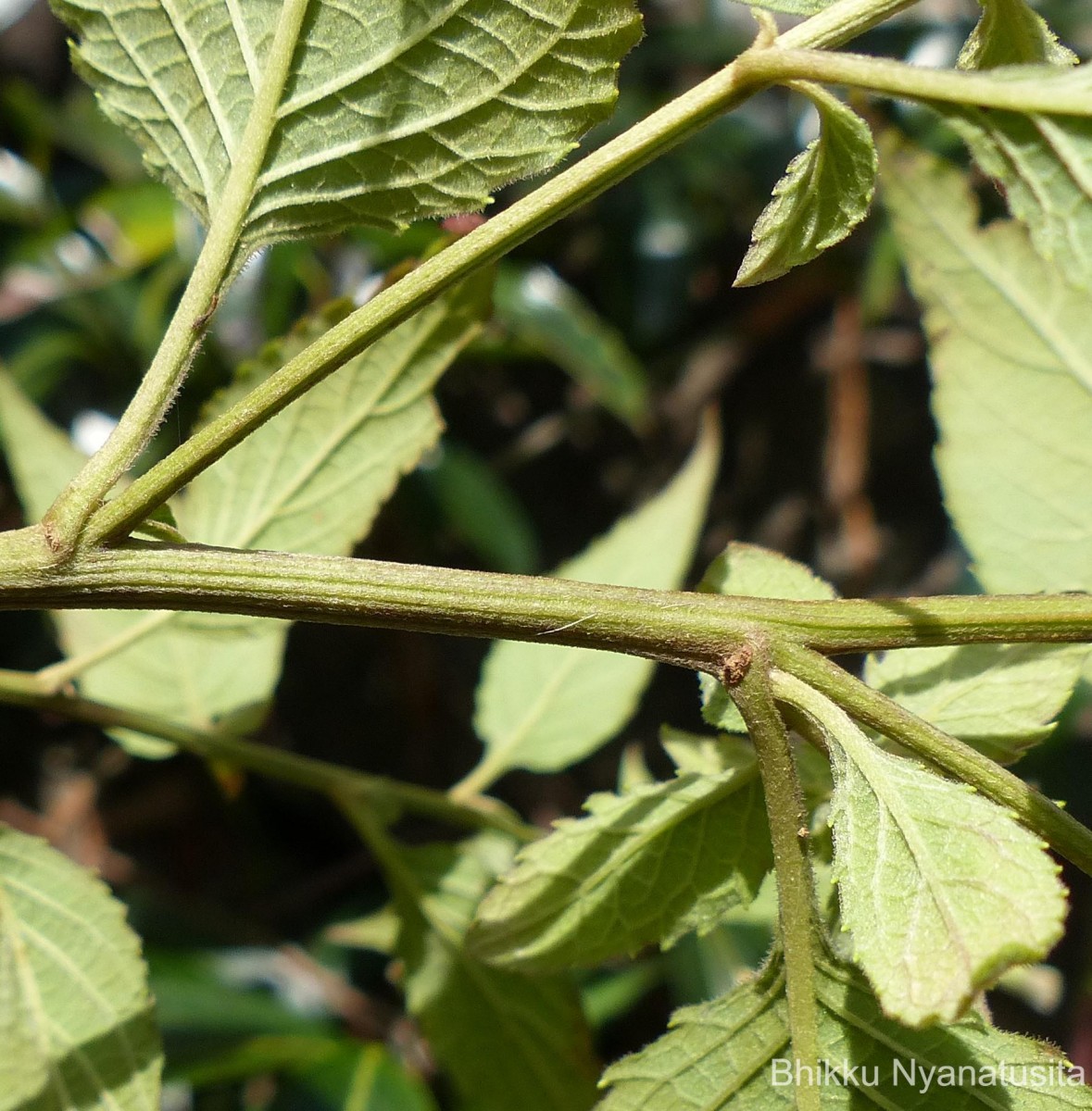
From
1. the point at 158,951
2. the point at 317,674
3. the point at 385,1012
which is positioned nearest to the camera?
the point at 158,951

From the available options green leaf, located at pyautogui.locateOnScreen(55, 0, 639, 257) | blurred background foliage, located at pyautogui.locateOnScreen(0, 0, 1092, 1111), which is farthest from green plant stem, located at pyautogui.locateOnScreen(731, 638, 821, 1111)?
blurred background foliage, located at pyautogui.locateOnScreen(0, 0, 1092, 1111)

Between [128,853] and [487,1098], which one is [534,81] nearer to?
[487,1098]

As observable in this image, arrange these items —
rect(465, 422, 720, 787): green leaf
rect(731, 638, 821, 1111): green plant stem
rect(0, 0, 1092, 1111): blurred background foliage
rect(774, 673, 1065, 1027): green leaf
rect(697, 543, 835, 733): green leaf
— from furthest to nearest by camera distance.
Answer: rect(0, 0, 1092, 1111): blurred background foliage < rect(465, 422, 720, 787): green leaf < rect(697, 543, 835, 733): green leaf < rect(731, 638, 821, 1111): green plant stem < rect(774, 673, 1065, 1027): green leaf

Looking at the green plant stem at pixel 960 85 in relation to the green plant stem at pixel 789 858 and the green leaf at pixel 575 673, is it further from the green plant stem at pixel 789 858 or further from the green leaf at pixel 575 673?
the green leaf at pixel 575 673

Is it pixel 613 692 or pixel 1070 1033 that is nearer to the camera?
pixel 613 692

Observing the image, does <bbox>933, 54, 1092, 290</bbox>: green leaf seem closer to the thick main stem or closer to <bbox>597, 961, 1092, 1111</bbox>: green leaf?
the thick main stem

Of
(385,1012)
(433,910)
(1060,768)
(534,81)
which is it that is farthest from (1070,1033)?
(534,81)

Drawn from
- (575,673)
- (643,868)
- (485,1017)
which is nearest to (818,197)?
(643,868)
